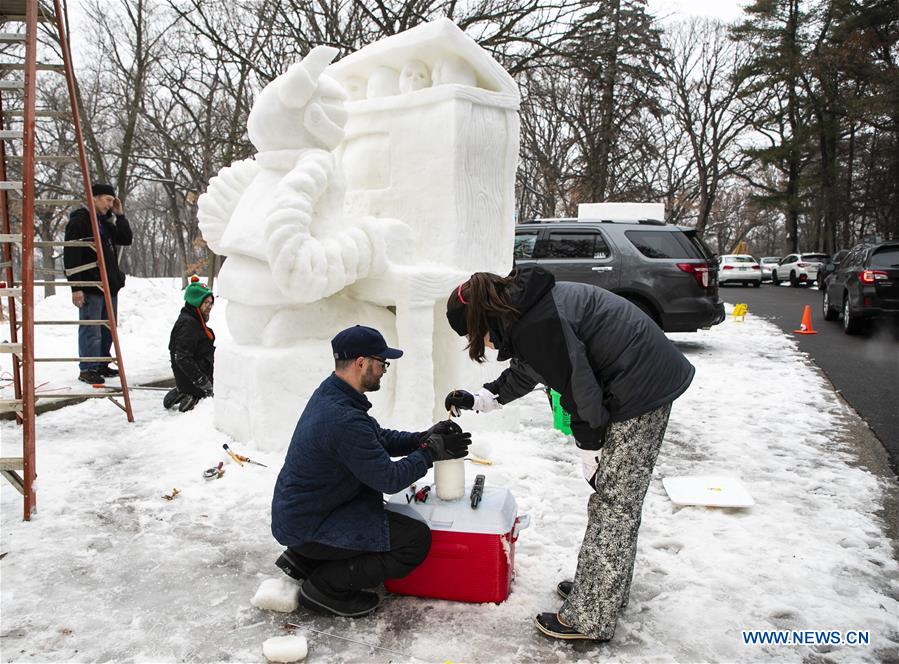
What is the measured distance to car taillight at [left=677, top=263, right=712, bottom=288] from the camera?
8.63m

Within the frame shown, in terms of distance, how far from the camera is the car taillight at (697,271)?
863 cm

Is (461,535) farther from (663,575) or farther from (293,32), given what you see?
(293,32)

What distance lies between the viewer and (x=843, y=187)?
28.5 metres

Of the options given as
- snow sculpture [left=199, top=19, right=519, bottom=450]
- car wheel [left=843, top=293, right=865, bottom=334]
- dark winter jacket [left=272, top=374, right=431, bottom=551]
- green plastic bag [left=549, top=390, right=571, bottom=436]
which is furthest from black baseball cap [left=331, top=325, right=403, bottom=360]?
car wheel [left=843, top=293, right=865, bottom=334]

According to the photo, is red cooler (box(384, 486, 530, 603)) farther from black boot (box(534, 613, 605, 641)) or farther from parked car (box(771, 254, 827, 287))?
parked car (box(771, 254, 827, 287))

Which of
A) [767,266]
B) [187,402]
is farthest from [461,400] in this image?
[767,266]

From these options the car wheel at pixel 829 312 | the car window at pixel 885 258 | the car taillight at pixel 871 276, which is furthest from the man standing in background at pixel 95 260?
the car wheel at pixel 829 312

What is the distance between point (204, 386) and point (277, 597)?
3670 millimetres

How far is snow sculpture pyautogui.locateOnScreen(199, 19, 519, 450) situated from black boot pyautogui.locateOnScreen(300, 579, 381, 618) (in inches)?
77.5

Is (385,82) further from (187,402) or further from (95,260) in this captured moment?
(95,260)

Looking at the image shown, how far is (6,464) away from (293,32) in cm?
1334

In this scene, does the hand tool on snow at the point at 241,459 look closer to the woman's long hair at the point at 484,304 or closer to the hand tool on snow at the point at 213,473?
the hand tool on snow at the point at 213,473

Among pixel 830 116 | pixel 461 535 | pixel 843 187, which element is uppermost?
pixel 830 116

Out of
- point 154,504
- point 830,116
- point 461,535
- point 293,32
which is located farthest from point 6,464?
point 830,116
